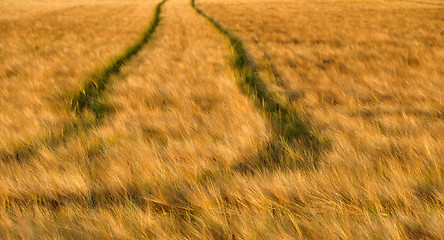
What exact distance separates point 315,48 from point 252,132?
3.79 m

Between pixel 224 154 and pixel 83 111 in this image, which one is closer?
pixel 224 154

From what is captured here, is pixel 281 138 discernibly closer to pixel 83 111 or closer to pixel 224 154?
pixel 224 154

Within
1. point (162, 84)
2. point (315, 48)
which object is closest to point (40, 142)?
point (162, 84)

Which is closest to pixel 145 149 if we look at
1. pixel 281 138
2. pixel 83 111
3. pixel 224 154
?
pixel 224 154

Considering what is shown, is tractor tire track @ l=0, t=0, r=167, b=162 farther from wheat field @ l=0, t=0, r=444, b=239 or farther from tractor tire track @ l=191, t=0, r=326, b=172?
tractor tire track @ l=191, t=0, r=326, b=172

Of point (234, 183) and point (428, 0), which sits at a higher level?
point (428, 0)

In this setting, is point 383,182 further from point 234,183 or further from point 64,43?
point 64,43

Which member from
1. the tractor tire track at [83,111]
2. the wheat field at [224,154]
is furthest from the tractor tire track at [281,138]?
the tractor tire track at [83,111]

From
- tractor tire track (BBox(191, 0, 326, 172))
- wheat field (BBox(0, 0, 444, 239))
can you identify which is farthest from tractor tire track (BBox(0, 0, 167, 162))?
tractor tire track (BBox(191, 0, 326, 172))

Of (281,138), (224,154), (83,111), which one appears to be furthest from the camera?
(83,111)

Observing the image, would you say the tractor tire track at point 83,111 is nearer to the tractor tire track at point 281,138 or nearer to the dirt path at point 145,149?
the dirt path at point 145,149

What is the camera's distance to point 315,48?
5098mm

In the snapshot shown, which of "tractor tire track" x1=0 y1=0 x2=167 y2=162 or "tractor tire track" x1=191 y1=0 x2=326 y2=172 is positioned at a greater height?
"tractor tire track" x1=0 y1=0 x2=167 y2=162

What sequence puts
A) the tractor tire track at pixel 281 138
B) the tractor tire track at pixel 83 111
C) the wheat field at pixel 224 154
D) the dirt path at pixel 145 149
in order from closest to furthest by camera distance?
1. the wheat field at pixel 224 154
2. the dirt path at pixel 145 149
3. the tractor tire track at pixel 281 138
4. the tractor tire track at pixel 83 111
